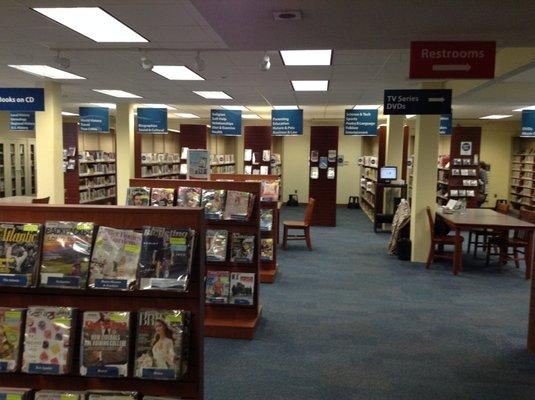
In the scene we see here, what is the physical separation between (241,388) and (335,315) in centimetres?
207

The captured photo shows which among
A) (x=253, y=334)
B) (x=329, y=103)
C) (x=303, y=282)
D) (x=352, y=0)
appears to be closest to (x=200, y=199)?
(x=253, y=334)

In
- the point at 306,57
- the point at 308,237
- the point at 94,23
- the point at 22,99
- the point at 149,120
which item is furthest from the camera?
the point at 149,120

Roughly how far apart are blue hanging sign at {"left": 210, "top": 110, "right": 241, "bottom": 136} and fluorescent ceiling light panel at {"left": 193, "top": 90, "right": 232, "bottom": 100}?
4.49 feet

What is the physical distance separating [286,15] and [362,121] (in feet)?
26.5

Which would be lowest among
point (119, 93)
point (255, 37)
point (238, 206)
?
point (238, 206)

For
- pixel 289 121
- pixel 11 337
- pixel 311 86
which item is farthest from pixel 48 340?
pixel 289 121

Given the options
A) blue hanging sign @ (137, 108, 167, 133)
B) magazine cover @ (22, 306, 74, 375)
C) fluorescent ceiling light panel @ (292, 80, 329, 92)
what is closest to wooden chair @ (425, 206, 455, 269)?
fluorescent ceiling light panel @ (292, 80, 329, 92)

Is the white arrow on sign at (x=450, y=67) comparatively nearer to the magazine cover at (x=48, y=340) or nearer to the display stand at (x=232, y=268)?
the display stand at (x=232, y=268)

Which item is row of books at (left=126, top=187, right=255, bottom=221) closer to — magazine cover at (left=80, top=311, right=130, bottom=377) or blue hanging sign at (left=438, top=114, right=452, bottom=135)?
magazine cover at (left=80, top=311, right=130, bottom=377)

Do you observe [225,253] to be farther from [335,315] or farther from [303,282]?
[303,282]

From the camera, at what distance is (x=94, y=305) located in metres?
2.32

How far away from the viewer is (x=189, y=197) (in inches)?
188

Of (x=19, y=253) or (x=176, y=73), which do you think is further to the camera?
(x=176, y=73)

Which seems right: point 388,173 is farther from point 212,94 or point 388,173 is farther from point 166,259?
point 166,259
